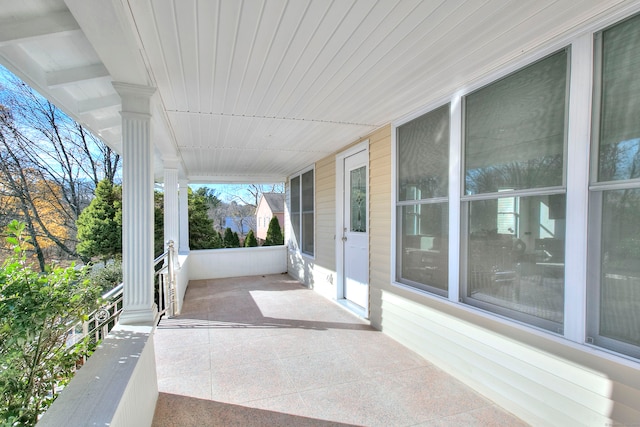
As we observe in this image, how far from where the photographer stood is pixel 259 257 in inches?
299

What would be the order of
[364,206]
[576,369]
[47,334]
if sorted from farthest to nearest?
[364,206]
[576,369]
[47,334]

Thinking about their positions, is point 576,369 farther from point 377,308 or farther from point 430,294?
point 377,308

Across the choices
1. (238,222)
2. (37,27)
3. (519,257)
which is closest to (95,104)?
(37,27)

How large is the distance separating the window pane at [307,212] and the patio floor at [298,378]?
2344 mm

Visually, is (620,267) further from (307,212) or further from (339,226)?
(307,212)

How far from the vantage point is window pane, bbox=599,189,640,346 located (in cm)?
158

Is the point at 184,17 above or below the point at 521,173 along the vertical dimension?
above

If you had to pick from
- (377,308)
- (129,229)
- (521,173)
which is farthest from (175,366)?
(521,173)

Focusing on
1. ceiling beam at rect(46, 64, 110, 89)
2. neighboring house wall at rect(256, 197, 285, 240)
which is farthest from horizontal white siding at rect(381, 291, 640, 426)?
neighboring house wall at rect(256, 197, 285, 240)

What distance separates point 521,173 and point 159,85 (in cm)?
286

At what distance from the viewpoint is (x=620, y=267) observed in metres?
1.64

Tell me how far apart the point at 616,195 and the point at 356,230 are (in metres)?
3.19

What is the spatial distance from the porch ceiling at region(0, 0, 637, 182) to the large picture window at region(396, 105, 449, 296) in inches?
11.4

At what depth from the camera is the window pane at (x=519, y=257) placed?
1946 mm
